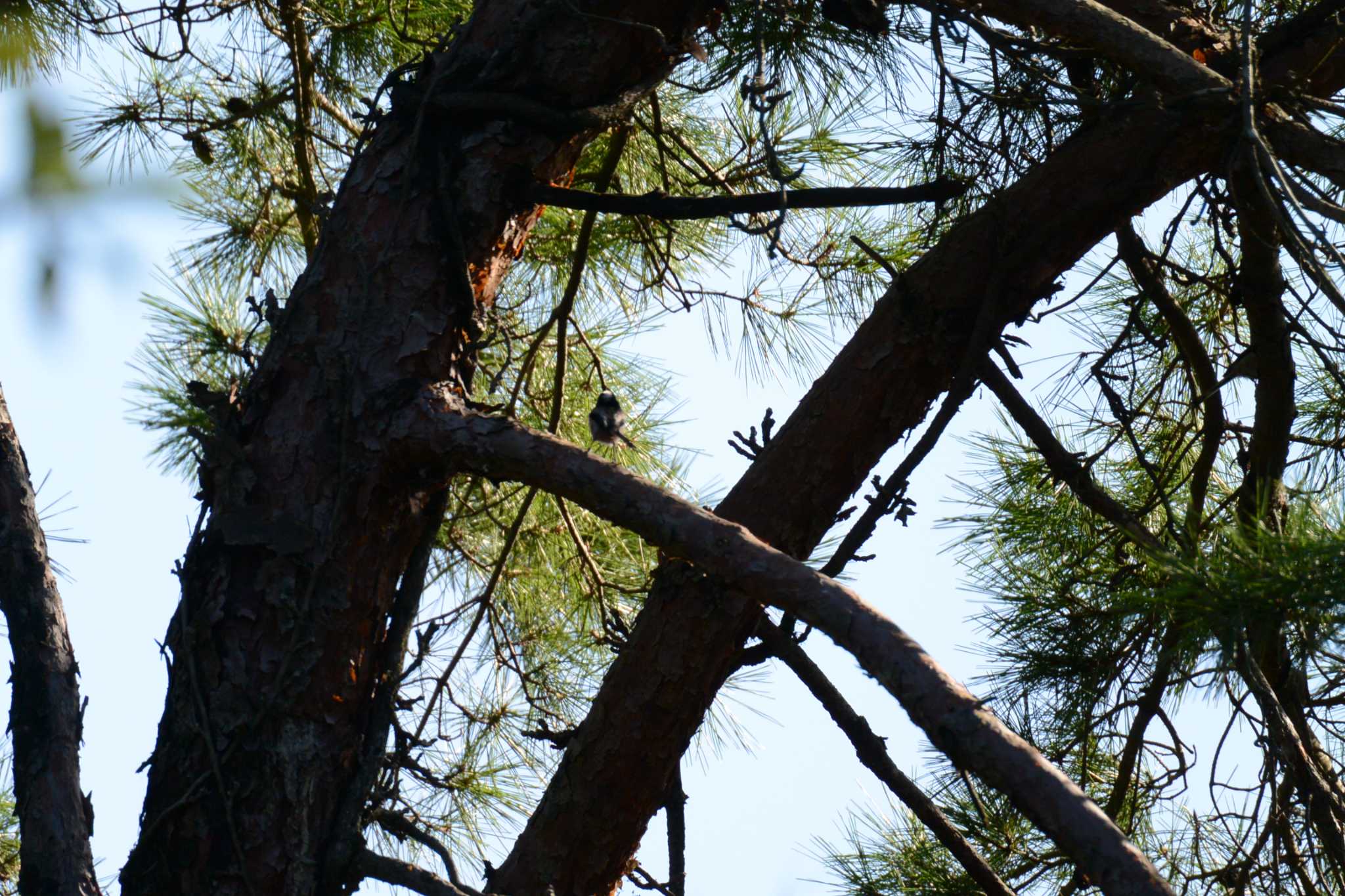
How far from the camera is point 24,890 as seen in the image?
0.88 metres

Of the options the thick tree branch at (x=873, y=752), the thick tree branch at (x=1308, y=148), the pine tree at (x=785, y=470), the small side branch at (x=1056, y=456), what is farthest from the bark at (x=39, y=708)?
the thick tree branch at (x=1308, y=148)

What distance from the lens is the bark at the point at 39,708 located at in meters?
0.90

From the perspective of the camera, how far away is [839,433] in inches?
50.7

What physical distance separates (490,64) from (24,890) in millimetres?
893

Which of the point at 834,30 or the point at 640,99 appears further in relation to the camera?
the point at 834,30

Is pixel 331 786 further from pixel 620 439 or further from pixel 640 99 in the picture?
pixel 620 439

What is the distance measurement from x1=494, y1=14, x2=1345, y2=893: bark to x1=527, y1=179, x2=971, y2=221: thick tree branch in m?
0.20

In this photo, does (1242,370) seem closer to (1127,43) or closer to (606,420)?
(1127,43)

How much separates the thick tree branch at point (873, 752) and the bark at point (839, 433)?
5 centimetres

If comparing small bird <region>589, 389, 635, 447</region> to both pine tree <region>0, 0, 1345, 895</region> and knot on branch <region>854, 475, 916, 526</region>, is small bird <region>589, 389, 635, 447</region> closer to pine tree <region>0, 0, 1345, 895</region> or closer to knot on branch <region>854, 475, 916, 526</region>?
pine tree <region>0, 0, 1345, 895</region>

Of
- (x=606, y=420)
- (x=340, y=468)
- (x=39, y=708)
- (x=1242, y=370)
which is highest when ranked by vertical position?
(x=1242, y=370)

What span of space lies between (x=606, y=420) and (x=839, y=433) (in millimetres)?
898

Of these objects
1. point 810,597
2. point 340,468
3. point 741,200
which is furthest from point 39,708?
point 741,200

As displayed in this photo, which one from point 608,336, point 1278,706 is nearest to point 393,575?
point 1278,706
